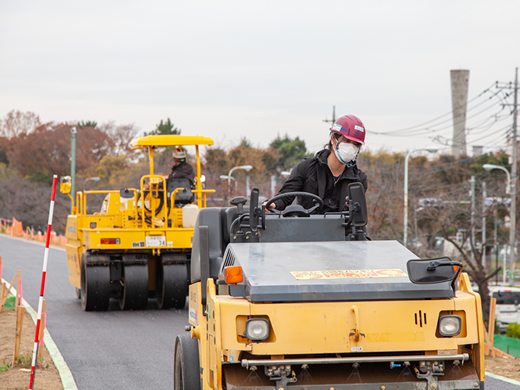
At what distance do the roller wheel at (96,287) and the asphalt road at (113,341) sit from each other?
17cm

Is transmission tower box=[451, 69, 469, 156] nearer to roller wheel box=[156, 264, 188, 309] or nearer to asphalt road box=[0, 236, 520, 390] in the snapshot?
asphalt road box=[0, 236, 520, 390]

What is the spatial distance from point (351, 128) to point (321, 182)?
21.8 inches

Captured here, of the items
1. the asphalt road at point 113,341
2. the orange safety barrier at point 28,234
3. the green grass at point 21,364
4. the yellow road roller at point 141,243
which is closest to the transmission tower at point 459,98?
the orange safety barrier at point 28,234

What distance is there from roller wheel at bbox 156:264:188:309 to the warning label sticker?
8.81m

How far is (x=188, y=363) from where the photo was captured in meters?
5.32

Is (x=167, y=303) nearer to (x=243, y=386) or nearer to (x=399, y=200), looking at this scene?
(x=243, y=386)

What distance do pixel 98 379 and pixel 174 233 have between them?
18.5 feet

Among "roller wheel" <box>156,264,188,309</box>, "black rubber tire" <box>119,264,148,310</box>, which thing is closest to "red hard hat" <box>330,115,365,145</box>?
"roller wheel" <box>156,264,188,309</box>

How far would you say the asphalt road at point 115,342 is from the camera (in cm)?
754

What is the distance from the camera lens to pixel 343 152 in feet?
18.5

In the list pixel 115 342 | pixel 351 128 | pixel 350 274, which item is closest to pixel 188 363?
pixel 350 274

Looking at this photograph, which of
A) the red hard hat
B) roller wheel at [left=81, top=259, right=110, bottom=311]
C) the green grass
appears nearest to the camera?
the red hard hat

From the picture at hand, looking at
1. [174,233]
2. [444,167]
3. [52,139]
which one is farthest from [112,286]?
[52,139]

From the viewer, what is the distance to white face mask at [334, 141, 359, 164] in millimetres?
5629
